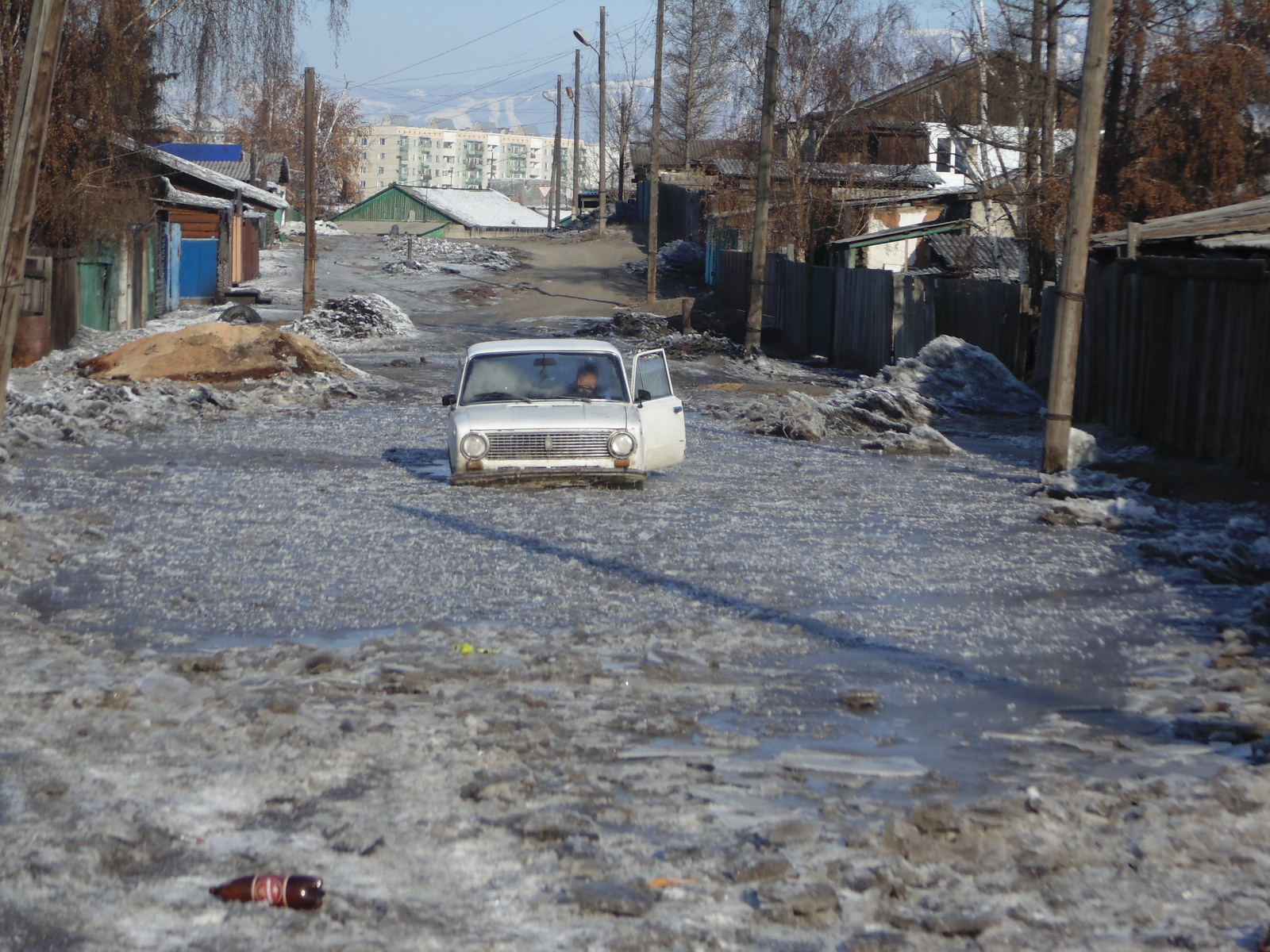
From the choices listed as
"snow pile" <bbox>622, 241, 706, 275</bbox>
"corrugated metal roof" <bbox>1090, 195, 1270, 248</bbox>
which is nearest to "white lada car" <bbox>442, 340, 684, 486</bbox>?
"corrugated metal roof" <bbox>1090, 195, 1270, 248</bbox>

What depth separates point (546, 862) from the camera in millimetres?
4281

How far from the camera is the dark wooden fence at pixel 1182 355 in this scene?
12750 millimetres

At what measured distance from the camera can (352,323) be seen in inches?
1309

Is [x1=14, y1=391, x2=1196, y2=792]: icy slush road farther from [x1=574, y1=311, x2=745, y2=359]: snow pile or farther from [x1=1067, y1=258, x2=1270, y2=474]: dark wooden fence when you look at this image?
[x1=574, y1=311, x2=745, y2=359]: snow pile

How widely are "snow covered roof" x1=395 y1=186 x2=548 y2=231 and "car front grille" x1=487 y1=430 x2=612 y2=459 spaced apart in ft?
252

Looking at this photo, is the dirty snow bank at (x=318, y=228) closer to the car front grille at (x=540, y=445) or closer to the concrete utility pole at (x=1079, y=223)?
the car front grille at (x=540, y=445)

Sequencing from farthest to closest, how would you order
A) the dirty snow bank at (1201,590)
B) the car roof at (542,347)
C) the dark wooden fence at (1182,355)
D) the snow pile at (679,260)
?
the snow pile at (679,260) < the car roof at (542,347) < the dark wooden fence at (1182,355) < the dirty snow bank at (1201,590)

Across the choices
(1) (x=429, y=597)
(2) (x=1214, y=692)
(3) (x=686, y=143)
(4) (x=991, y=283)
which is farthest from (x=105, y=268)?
(3) (x=686, y=143)

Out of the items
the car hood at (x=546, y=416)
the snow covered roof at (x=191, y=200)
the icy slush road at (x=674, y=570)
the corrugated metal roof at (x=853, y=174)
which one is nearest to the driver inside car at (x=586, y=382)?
the car hood at (x=546, y=416)

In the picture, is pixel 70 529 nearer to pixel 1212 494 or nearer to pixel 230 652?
pixel 230 652

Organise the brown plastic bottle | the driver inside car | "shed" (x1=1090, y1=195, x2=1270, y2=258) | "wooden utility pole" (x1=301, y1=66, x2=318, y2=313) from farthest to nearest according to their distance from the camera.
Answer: "wooden utility pole" (x1=301, y1=66, x2=318, y2=313), "shed" (x1=1090, y1=195, x2=1270, y2=258), the driver inside car, the brown plastic bottle

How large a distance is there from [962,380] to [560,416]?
9.92 m

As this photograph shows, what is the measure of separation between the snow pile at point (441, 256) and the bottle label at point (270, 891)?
52.2 meters

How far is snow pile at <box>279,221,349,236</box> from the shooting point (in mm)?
78250
